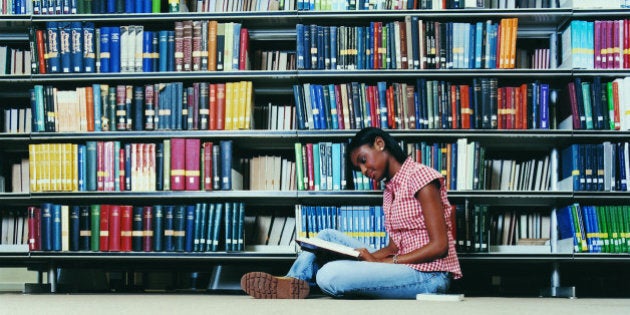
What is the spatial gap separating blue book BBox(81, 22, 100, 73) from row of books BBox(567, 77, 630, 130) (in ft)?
8.11

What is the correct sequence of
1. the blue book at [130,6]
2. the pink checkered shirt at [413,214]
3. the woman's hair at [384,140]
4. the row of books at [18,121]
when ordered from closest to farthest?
the pink checkered shirt at [413,214] → the woman's hair at [384,140] → the blue book at [130,6] → the row of books at [18,121]

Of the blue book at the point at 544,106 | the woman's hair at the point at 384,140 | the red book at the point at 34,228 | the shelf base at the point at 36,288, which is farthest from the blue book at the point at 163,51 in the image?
the blue book at the point at 544,106

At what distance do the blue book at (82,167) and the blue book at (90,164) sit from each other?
10 millimetres

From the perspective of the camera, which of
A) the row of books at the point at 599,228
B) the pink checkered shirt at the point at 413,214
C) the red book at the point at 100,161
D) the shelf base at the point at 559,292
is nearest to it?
the pink checkered shirt at the point at 413,214

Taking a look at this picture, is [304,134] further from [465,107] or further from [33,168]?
[33,168]

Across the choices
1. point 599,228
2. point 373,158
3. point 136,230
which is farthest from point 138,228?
point 599,228

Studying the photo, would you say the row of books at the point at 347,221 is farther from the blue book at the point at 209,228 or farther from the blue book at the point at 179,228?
the blue book at the point at 179,228

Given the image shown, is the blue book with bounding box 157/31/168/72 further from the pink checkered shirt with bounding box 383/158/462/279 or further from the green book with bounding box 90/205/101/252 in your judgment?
the pink checkered shirt with bounding box 383/158/462/279

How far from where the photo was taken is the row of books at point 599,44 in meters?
3.99

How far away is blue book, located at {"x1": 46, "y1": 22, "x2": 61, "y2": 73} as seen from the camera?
4.16 meters

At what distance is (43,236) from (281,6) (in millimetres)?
1719

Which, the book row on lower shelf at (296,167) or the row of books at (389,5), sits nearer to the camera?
the book row on lower shelf at (296,167)

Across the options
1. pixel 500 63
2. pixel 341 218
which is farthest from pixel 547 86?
pixel 341 218

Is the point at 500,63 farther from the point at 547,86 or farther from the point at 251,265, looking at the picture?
the point at 251,265
